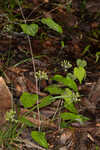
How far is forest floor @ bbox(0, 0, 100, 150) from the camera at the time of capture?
67.6 inches

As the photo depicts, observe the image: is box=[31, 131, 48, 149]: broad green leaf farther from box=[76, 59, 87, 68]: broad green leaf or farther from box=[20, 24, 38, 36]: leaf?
box=[76, 59, 87, 68]: broad green leaf

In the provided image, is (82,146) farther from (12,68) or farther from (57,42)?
(57,42)

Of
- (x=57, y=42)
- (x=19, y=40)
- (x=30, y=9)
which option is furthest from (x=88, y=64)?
(x=30, y=9)

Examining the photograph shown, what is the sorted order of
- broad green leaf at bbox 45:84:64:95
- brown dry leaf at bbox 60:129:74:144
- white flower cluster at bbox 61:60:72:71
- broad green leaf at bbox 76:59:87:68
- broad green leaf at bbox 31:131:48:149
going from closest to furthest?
broad green leaf at bbox 31:131:48:149, brown dry leaf at bbox 60:129:74:144, broad green leaf at bbox 45:84:64:95, white flower cluster at bbox 61:60:72:71, broad green leaf at bbox 76:59:87:68

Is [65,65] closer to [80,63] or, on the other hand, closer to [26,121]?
[80,63]

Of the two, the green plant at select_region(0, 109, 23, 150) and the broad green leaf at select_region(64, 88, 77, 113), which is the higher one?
the broad green leaf at select_region(64, 88, 77, 113)

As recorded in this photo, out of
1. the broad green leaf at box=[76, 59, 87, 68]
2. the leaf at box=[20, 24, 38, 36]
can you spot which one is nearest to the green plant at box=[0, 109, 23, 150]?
the leaf at box=[20, 24, 38, 36]

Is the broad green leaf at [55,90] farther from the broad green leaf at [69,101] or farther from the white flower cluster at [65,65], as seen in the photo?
the white flower cluster at [65,65]

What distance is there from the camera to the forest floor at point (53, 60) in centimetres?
172

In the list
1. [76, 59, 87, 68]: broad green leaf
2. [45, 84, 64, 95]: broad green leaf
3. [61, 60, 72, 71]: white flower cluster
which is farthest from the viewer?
[76, 59, 87, 68]: broad green leaf

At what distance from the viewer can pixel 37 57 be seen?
214 centimetres

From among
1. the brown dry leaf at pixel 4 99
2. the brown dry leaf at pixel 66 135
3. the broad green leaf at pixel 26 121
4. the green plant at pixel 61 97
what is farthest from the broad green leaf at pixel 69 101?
the brown dry leaf at pixel 4 99

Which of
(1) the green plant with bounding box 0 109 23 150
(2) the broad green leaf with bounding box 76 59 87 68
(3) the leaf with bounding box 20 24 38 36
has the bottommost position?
(1) the green plant with bounding box 0 109 23 150

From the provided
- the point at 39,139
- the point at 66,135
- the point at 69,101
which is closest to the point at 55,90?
the point at 69,101
